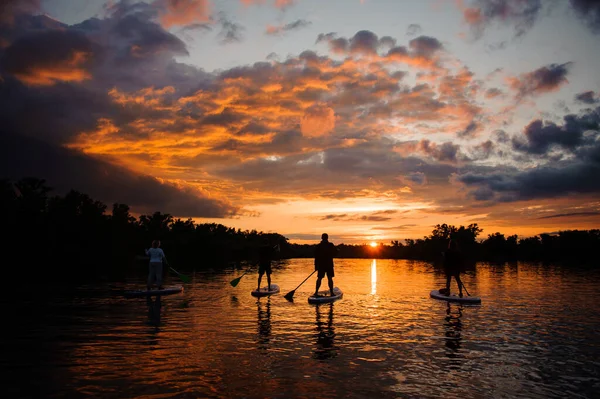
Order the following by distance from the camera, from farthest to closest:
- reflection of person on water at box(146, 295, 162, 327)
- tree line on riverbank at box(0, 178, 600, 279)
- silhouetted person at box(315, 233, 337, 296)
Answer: tree line on riverbank at box(0, 178, 600, 279)
silhouetted person at box(315, 233, 337, 296)
reflection of person on water at box(146, 295, 162, 327)

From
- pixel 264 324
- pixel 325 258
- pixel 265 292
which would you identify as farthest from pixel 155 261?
pixel 264 324

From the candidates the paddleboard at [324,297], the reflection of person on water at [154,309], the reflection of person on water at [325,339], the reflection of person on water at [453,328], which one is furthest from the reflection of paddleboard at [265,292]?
the reflection of person on water at [453,328]

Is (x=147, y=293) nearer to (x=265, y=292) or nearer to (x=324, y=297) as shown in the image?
(x=265, y=292)

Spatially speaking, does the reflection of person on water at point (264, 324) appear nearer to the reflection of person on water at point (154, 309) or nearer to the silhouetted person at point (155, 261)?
the reflection of person on water at point (154, 309)

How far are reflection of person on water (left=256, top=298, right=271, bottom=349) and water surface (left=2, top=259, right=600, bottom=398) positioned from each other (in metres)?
0.05

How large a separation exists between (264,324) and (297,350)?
386 cm

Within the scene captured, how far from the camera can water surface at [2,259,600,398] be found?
8.05m

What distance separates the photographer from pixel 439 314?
56.1 ft

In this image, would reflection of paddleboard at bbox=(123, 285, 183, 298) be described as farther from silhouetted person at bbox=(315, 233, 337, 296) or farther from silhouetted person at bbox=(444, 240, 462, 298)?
silhouetted person at bbox=(444, 240, 462, 298)

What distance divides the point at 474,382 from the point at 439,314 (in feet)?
29.3

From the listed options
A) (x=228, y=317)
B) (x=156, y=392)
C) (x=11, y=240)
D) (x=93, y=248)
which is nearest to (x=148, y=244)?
(x=93, y=248)

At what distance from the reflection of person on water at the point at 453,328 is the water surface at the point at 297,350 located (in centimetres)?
4

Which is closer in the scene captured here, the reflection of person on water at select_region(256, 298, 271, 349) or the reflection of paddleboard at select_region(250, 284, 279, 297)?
the reflection of person on water at select_region(256, 298, 271, 349)

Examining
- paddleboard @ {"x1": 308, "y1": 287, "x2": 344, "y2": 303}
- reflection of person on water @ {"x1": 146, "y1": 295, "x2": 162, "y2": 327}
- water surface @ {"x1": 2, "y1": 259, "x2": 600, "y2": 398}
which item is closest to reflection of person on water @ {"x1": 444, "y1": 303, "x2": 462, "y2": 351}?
water surface @ {"x1": 2, "y1": 259, "x2": 600, "y2": 398}
